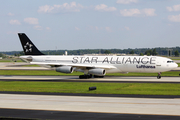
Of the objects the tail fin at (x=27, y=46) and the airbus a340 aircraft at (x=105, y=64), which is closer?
the airbus a340 aircraft at (x=105, y=64)

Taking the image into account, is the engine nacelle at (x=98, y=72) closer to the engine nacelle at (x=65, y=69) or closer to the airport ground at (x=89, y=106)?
the engine nacelle at (x=65, y=69)

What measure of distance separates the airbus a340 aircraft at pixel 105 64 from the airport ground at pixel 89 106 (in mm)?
22467

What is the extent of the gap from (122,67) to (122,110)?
105 ft

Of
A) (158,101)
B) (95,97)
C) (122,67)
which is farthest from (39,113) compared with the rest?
(122,67)

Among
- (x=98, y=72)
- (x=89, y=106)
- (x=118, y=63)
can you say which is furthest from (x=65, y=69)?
(x=89, y=106)

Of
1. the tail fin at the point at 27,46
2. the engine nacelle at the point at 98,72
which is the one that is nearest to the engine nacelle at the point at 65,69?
the engine nacelle at the point at 98,72

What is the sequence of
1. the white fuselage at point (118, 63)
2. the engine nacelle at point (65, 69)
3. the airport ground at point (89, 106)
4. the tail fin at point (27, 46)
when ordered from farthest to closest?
the tail fin at point (27, 46) → the engine nacelle at point (65, 69) → the white fuselage at point (118, 63) → the airport ground at point (89, 106)

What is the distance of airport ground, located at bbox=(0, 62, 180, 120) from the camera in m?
22.8

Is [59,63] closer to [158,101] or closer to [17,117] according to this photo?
[158,101]

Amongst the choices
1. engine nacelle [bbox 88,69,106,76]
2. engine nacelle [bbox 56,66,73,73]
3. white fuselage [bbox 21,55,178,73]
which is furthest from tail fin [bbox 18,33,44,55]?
engine nacelle [bbox 88,69,106,76]

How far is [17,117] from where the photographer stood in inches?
877

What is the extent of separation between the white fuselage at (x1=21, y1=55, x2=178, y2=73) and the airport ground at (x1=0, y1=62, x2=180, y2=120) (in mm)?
22600

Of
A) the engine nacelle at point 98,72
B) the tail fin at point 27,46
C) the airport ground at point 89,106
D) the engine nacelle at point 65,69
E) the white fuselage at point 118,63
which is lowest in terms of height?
the airport ground at point 89,106

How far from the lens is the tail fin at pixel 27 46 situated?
66.3 metres
